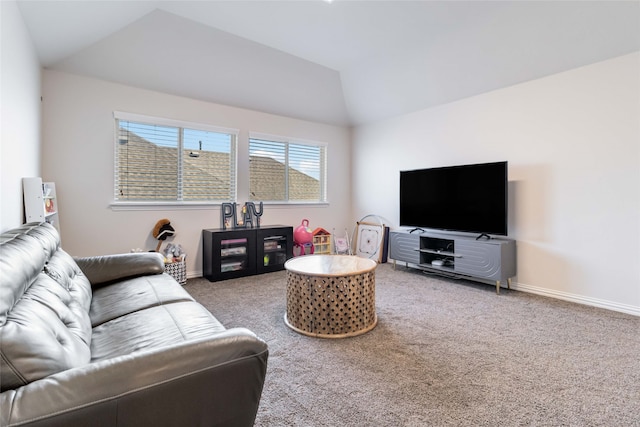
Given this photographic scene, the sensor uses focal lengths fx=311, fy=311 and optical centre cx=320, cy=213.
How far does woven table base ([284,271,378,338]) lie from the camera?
7.88 feet

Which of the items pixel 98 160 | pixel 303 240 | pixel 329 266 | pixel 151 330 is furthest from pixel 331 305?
pixel 98 160

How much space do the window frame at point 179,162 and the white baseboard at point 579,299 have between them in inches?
155

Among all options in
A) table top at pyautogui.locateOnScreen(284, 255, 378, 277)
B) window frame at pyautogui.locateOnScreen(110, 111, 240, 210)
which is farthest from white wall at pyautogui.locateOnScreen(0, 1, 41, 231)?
table top at pyautogui.locateOnScreen(284, 255, 378, 277)

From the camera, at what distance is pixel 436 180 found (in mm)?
4176

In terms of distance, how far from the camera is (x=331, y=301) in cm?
240

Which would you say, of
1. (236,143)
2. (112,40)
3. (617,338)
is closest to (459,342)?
(617,338)

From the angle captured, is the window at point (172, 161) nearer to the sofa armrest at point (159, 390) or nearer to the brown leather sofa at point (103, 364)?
the brown leather sofa at point (103, 364)

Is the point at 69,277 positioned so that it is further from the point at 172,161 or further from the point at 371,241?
the point at 371,241

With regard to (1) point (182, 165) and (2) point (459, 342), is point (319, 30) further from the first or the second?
(2) point (459, 342)

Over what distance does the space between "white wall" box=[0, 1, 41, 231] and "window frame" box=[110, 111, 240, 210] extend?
899 mm

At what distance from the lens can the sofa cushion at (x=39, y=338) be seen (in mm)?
800

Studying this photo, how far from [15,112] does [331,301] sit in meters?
2.60

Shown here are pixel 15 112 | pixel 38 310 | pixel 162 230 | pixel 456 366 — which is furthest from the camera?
pixel 162 230

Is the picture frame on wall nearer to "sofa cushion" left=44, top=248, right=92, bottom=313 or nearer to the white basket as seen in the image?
the white basket
